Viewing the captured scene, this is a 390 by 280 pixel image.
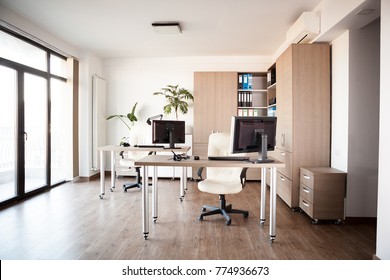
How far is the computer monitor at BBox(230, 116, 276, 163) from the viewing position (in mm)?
2912

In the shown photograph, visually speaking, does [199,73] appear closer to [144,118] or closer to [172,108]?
[172,108]

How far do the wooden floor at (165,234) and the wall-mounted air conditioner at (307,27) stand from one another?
2.66 meters

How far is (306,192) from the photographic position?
3633 mm

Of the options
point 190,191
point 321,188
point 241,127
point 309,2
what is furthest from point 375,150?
point 190,191

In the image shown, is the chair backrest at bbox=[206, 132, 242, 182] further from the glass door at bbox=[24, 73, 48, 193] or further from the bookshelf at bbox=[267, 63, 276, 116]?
the glass door at bbox=[24, 73, 48, 193]

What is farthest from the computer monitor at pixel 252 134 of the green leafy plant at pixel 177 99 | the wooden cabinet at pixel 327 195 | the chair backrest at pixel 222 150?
the green leafy plant at pixel 177 99

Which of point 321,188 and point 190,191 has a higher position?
point 321,188

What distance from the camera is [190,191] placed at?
17.5ft

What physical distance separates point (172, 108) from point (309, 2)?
3881 millimetres

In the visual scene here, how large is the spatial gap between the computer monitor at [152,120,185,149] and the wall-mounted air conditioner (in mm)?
2347

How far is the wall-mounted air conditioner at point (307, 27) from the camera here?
3768 millimetres

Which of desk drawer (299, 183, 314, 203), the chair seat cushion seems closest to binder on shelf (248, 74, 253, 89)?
desk drawer (299, 183, 314, 203)

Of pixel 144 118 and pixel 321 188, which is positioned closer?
pixel 321 188

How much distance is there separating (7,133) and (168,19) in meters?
3.27
